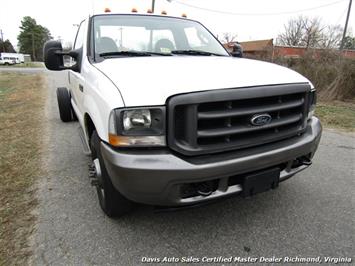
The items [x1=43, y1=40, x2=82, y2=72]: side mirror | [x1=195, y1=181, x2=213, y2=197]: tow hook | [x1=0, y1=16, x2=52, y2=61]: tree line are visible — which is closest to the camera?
[x1=195, y1=181, x2=213, y2=197]: tow hook

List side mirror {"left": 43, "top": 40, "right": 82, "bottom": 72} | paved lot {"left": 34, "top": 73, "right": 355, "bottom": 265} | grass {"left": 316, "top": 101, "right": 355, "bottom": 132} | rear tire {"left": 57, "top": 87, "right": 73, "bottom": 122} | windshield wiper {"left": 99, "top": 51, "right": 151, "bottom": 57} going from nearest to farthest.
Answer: paved lot {"left": 34, "top": 73, "right": 355, "bottom": 265}
windshield wiper {"left": 99, "top": 51, "right": 151, "bottom": 57}
side mirror {"left": 43, "top": 40, "right": 82, "bottom": 72}
rear tire {"left": 57, "top": 87, "right": 73, "bottom": 122}
grass {"left": 316, "top": 101, "right": 355, "bottom": 132}

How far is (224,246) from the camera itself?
7.93 feet

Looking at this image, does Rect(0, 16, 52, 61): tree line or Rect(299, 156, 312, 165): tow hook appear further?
Rect(0, 16, 52, 61): tree line

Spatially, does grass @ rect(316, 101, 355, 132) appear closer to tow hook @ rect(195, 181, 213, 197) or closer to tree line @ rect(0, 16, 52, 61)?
tow hook @ rect(195, 181, 213, 197)

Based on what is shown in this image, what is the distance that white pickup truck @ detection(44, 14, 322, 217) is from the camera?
6.60 ft

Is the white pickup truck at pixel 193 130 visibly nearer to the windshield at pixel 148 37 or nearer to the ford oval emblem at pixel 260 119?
the ford oval emblem at pixel 260 119

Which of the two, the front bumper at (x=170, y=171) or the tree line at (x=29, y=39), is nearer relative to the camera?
the front bumper at (x=170, y=171)

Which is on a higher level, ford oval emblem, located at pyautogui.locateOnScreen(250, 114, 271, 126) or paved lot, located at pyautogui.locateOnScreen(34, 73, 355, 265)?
ford oval emblem, located at pyautogui.locateOnScreen(250, 114, 271, 126)

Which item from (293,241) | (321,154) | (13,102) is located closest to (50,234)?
(293,241)

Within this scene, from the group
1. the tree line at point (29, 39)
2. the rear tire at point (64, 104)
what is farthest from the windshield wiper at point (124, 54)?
the tree line at point (29, 39)

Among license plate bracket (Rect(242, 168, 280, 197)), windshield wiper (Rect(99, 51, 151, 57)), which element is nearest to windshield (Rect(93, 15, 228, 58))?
windshield wiper (Rect(99, 51, 151, 57))

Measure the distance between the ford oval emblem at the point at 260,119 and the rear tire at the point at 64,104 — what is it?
4533 mm

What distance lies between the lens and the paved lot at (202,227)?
2354 millimetres

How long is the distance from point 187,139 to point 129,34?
1.96 meters
